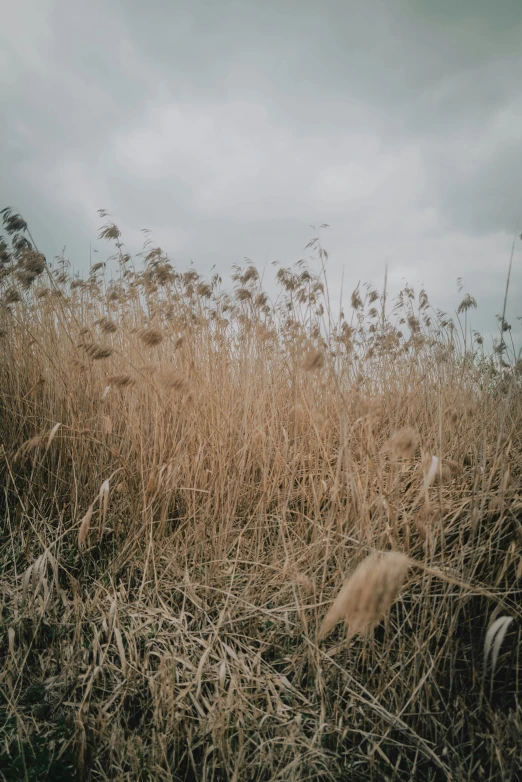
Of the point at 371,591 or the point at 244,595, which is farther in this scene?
the point at 244,595

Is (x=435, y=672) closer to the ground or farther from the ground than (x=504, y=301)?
closer to the ground

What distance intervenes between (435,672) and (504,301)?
104 cm

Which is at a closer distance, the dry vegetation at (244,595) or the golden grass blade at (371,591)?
the golden grass blade at (371,591)

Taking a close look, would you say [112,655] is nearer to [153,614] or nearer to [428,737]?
[153,614]

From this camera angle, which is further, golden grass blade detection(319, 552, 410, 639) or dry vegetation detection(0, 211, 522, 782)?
dry vegetation detection(0, 211, 522, 782)

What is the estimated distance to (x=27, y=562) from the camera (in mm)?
1595

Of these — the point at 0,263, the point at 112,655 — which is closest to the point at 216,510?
the point at 112,655

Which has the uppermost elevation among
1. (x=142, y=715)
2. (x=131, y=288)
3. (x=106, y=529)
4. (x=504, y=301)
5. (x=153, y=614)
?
(x=131, y=288)

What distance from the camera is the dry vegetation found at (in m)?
0.91

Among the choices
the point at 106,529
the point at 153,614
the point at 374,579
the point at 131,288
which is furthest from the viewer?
the point at 131,288

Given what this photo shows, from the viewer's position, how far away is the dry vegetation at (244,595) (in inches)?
36.0

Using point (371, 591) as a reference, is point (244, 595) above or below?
below

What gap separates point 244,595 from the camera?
4.29 feet

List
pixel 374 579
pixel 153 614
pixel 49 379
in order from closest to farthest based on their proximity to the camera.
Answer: pixel 374 579
pixel 153 614
pixel 49 379
